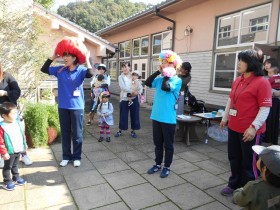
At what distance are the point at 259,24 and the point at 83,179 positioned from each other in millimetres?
6479

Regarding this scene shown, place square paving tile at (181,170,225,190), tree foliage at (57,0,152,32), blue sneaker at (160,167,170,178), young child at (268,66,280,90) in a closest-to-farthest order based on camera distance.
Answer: square paving tile at (181,170,225,190), blue sneaker at (160,167,170,178), young child at (268,66,280,90), tree foliage at (57,0,152,32)

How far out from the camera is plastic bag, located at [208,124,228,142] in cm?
560

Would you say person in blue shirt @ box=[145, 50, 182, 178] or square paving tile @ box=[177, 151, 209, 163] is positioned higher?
person in blue shirt @ box=[145, 50, 182, 178]

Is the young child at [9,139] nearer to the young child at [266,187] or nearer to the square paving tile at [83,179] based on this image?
the square paving tile at [83,179]

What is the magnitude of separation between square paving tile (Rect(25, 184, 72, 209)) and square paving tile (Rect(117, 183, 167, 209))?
695 millimetres

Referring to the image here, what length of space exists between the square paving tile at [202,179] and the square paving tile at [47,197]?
1736 millimetres

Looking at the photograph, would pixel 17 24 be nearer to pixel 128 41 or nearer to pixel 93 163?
pixel 93 163

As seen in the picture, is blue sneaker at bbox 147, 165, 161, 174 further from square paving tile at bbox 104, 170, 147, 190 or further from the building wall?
the building wall

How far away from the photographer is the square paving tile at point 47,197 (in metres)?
2.74

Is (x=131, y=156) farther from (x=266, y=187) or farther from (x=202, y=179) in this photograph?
(x=266, y=187)

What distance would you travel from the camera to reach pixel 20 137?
309 cm

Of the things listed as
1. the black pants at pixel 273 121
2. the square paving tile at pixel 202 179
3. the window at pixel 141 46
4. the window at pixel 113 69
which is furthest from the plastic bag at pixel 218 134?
the window at pixel 113 69

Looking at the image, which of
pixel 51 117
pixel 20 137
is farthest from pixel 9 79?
pixel 51 117

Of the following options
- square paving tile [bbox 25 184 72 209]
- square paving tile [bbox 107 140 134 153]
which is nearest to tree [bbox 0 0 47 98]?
square paving tile [bbox 107 140 134 153]
